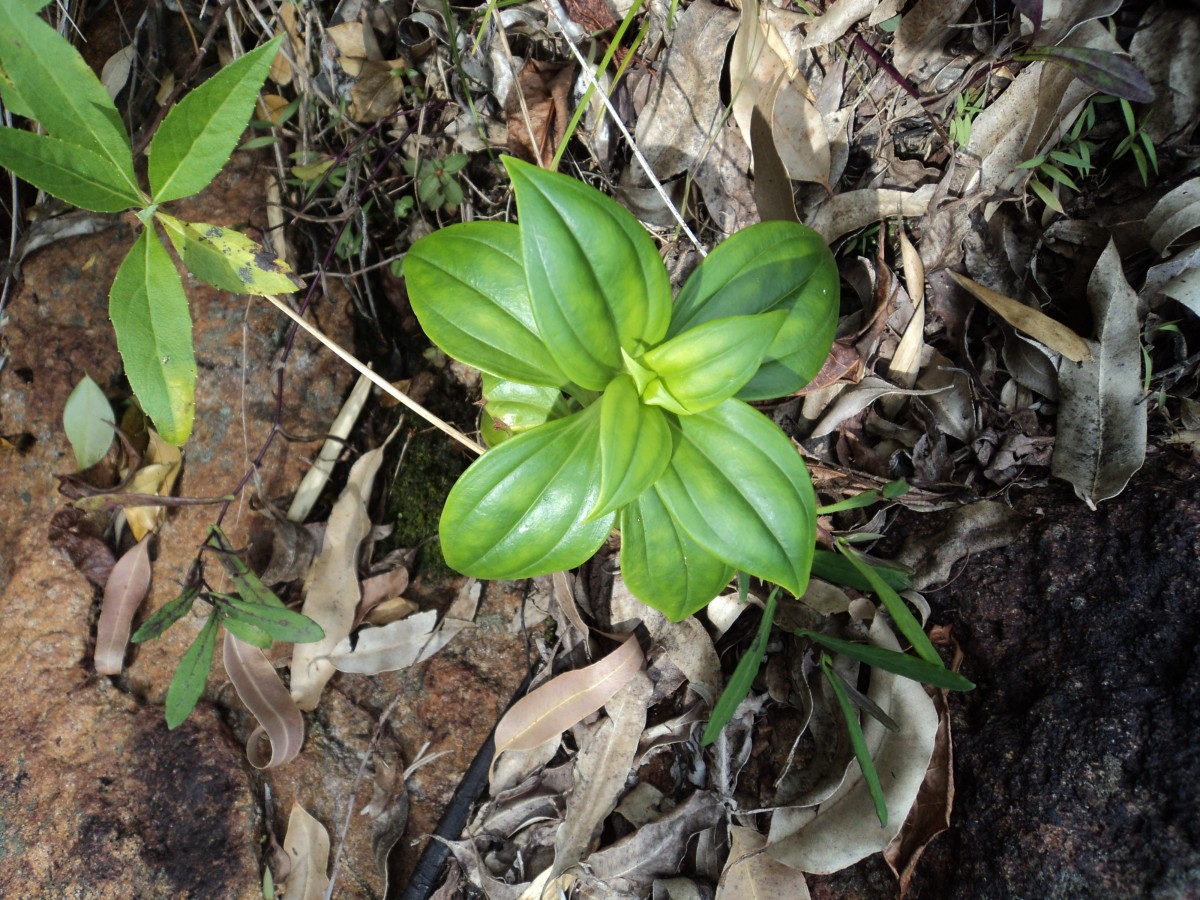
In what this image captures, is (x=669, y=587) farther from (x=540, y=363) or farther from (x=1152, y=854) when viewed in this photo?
(x=1152, y=854)

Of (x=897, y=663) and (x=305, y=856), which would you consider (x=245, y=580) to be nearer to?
(x=305, y=856)

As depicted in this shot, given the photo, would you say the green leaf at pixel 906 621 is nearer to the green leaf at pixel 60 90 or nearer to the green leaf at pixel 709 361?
the green leaf at pixel 709 361

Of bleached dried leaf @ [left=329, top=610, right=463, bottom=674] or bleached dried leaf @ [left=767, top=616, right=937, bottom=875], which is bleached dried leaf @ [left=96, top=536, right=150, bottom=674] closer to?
bleached dried leaf @ [left=329, top=610, right=463, bottom=674]

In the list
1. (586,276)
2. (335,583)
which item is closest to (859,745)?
(586,276)

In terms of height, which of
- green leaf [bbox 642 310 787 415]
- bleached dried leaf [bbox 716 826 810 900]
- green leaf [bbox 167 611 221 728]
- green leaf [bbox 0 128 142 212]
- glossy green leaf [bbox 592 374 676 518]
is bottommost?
bleached dried leaf [bbox 716 826 810 900]

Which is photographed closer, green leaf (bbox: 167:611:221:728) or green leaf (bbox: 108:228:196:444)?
green leaf (bbox: 108:228:196:444)

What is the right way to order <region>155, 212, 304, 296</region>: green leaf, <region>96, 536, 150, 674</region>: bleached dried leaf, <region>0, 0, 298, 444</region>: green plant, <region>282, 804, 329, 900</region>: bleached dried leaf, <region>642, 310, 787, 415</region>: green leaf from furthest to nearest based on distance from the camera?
<region>96, 536, 150, 674</region>: bleached dried leaf
<region>282, 804, 329, 900</region>: bleached dried leaf
<region>155, 212, 304, 296</region>: green leaf
<region>0, 0, 298, 444</region>: green plant
<region>642, 310, 787, 415</region>: green leaf

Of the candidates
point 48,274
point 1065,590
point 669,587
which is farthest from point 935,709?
point 48,274

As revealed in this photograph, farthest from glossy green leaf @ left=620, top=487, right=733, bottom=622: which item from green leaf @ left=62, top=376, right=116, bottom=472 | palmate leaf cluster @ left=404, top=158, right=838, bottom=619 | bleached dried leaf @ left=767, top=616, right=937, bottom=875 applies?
green leaf @ left=62, top=376, right=116, bottom=472
